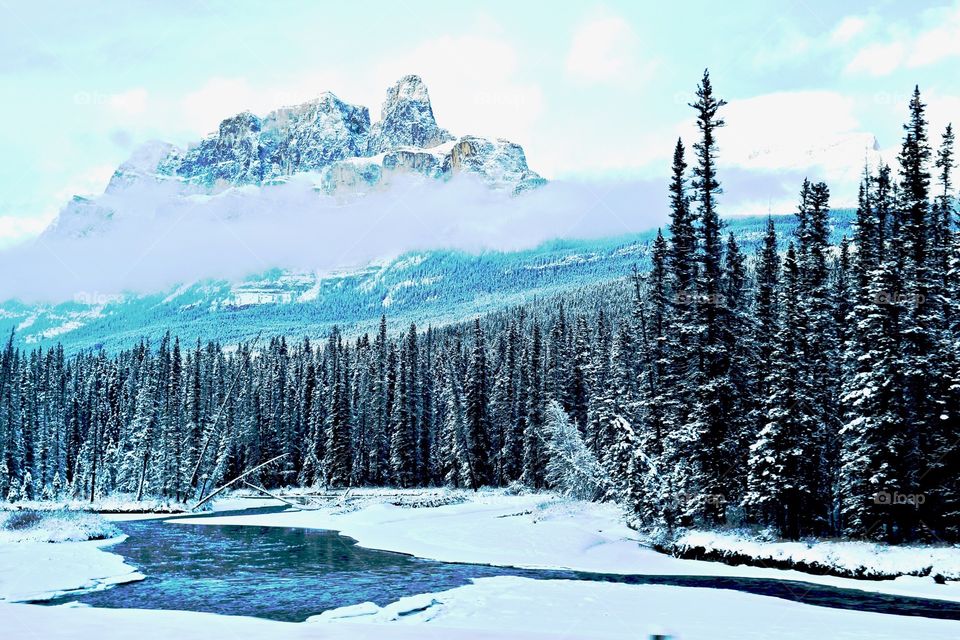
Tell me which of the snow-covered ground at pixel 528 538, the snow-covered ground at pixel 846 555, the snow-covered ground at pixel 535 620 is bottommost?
the snow-covered ground at pixel 528 538

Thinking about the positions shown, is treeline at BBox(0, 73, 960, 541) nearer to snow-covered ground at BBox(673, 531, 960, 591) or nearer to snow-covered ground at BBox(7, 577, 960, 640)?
snow-covered ground at BBox(673, 531, 960, 591)

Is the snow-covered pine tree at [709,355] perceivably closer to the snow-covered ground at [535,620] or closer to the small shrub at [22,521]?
the snow-covered ground at [535,620]

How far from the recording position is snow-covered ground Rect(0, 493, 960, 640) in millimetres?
11617

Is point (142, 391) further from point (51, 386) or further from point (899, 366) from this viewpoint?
point (899, 366)

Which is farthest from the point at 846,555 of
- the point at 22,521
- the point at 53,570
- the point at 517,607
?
the point at 22,521

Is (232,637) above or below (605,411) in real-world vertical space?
above

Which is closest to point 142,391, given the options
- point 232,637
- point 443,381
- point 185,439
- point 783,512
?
point 185,439

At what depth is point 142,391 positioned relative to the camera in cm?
8825

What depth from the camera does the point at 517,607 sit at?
19.8 meters

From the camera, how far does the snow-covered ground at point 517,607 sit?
11617 millimetres

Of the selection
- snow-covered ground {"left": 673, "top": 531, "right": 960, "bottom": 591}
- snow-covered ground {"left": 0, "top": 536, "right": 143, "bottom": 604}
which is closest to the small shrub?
snow-covered ground {"left": 0, "top": 536, "right": 143, "bottom": 604}

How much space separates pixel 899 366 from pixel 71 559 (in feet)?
109

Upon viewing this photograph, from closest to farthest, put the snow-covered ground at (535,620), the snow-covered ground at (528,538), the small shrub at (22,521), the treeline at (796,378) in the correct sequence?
the snow-covered ground at (535,620), the snow-covered ground at (528,538), the treeline at (796,378), the small shrub at (22,521)

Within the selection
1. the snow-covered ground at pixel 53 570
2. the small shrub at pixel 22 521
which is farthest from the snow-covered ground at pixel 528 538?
the small shrub at pixel 22 521
